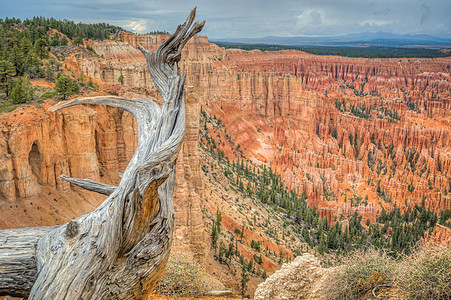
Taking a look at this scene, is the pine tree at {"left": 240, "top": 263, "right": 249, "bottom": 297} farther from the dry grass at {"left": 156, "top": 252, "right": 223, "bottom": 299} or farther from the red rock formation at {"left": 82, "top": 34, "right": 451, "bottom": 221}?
the red rock formation at {"left": 82, "top": 34, "right": 451, "bottom": 221}

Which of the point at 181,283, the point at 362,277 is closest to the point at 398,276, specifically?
the point at 362,277

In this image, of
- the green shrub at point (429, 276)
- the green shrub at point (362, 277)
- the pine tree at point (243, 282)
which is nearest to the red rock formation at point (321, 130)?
the pine tree at point (243, 282)

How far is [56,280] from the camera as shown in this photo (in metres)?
3.31

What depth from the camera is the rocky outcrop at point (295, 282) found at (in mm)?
12320

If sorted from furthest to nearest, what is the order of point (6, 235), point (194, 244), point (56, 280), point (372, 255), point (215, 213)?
point (215, 213), point (194, 244), point (372, 255), point (6, 235), point (56, 280)

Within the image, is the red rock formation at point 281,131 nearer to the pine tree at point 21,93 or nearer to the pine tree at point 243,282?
the pine tree at point 21,93

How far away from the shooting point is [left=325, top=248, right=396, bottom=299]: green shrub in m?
9.00

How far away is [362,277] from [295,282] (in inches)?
156

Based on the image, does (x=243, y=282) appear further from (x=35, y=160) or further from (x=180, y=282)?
(x=35, y=160)

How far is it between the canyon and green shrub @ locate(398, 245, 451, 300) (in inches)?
431

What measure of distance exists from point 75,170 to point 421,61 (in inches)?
5824

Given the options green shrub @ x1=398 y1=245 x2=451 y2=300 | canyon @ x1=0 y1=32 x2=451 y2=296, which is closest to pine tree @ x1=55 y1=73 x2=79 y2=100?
canyon @ x1=0 y1=32 x2=451 y2=296

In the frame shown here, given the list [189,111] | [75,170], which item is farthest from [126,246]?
[189,111]

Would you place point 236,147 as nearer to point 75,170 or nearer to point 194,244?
point 194,244
